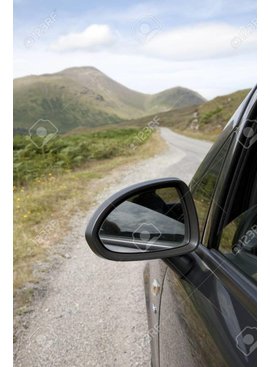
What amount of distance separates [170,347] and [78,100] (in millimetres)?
66901

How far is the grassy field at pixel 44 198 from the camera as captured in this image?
4711 mm

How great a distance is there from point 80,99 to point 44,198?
59079 millimetres

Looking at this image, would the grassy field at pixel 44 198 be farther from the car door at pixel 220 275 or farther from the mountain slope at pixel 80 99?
the mountain slope at pixel 80 99

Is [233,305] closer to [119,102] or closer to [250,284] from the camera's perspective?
[250,284]

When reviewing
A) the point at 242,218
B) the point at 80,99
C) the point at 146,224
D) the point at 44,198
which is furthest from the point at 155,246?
the point at 80,99

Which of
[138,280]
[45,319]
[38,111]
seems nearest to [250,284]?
[45,319]

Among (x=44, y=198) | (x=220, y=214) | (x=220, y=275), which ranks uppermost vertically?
(x=220, y=214)

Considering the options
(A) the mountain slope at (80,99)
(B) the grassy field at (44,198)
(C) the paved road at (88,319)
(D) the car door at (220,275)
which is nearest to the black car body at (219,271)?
(D) the car door at (220,275)

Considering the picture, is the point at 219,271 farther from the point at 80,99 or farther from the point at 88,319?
the point at 80,99

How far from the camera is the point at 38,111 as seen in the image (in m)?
97.4

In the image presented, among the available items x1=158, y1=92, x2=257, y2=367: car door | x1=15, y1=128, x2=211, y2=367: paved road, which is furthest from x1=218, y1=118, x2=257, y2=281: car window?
x1=15, y1=128, x2=211, y2=367: paved road

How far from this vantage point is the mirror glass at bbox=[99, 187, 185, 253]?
1345 mm

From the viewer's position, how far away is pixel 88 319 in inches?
137

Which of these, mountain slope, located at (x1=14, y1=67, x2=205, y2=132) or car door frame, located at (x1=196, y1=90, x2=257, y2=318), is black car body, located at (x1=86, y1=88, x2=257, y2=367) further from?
mountain slope, located at (x1=14, y1=67, x2=205, y2=132)
